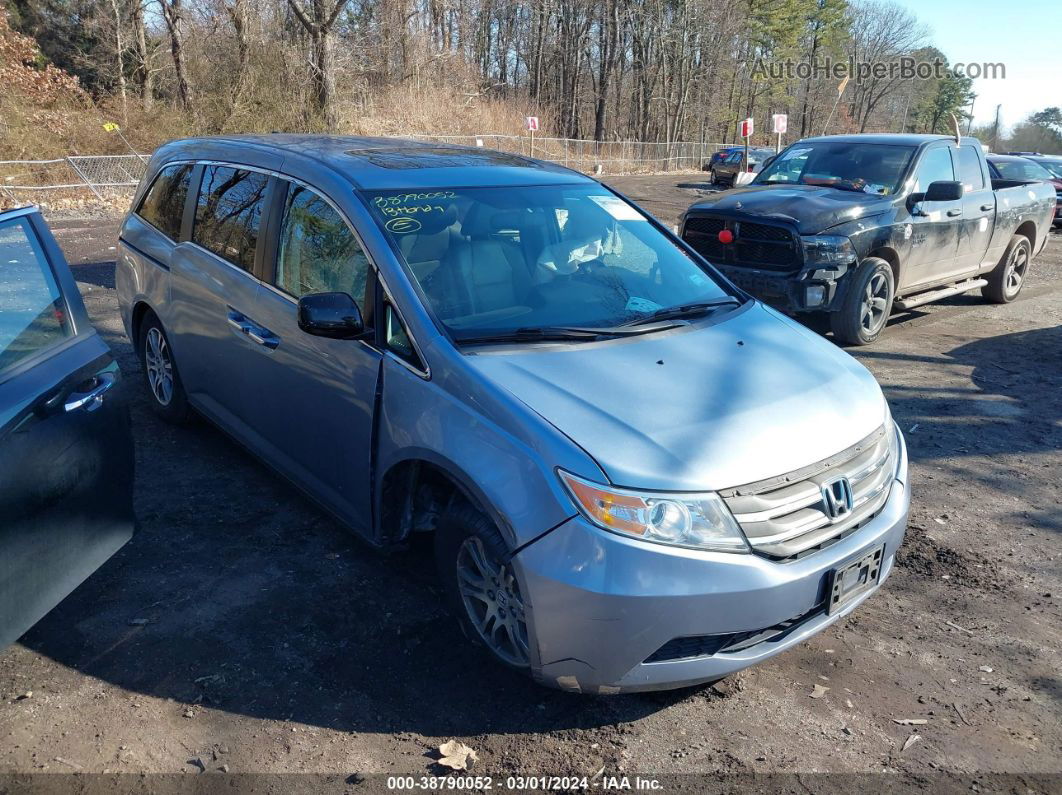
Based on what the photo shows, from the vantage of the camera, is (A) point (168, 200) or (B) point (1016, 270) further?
(B) point (1016, 270)

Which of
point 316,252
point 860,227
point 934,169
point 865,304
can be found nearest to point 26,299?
point 316,252

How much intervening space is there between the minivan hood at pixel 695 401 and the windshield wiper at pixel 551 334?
0.23 ft

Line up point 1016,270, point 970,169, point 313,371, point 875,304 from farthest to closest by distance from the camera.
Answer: point 1016,270
point 970,169
point 875,304
point 313,371

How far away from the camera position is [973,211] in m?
9.48

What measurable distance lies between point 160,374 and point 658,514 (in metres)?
4.08

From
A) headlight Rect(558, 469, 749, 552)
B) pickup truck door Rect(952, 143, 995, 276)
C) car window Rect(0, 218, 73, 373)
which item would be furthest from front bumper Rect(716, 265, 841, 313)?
car window Rect(0, 218, 73, 373)

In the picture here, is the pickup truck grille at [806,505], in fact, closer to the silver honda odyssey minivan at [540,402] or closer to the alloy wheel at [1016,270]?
the silver honda odyssey minivan at [540,402]

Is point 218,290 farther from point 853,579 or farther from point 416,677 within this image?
point 853,579

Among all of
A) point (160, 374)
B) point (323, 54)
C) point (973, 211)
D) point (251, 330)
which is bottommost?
point (160, 374)

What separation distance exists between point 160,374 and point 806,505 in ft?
14.2

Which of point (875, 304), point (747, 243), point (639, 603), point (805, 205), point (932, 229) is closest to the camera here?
point (639, 603)

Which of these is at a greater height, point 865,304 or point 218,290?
point 218,290

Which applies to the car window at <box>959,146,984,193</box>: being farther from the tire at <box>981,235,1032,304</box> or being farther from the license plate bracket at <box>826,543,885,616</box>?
the license plate bracket at <box>826,543,885,616</box>

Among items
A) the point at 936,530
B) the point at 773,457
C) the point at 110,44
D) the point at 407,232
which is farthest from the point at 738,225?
the point at 110,44
